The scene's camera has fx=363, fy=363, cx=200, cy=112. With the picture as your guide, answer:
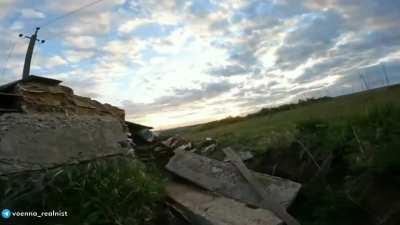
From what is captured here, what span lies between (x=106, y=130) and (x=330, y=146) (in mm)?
3546

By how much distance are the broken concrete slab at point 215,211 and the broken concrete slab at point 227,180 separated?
186 mm

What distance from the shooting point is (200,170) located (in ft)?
20.1

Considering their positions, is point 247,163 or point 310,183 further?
point 247,163

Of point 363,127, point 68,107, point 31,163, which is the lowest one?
point 363,127

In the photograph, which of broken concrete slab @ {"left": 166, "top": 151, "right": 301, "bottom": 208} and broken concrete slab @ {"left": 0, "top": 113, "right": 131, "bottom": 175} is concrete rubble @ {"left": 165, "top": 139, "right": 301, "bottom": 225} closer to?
broken concrete slab @ {"left": 166, "top": 151, "right": 301, "bottom": 208}

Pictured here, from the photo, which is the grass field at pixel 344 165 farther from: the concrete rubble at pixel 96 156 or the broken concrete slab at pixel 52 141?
the broken concrete slab at pixel 52 141

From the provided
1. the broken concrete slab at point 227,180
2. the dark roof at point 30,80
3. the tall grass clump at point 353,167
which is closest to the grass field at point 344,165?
the tall grass clump at point 353,167

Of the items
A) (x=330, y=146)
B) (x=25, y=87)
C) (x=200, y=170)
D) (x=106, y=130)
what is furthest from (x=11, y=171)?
(x=330, y=146)

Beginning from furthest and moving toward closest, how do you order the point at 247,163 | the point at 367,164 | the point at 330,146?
the point at 247,163 → the point at 330,146 → the point at 367,164

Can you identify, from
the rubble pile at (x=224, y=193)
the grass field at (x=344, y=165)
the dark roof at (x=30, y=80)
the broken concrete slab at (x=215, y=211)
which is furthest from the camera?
the dark roof at (x=30, y=80)

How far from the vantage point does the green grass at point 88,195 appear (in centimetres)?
426

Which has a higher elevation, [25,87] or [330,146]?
[25,87]

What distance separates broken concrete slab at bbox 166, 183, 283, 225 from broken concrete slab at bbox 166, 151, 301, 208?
19 centimetres

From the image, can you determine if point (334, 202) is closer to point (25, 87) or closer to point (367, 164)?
point (367, 164)
